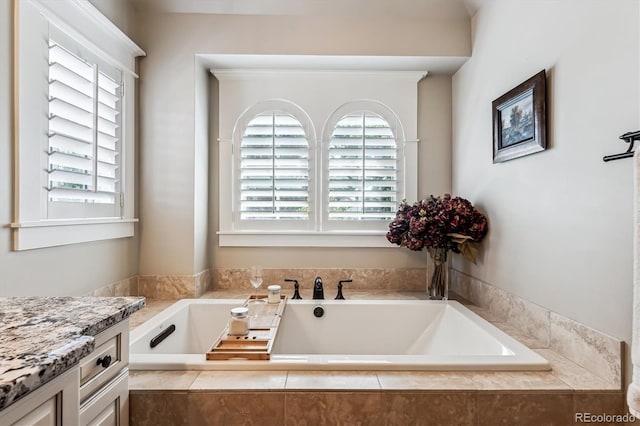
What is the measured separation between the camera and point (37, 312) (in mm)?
1022

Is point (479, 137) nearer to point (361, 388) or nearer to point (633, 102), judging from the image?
point (633, 102)

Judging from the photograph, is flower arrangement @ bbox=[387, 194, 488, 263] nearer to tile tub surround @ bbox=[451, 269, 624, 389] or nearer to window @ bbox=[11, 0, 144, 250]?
tile tub surround @ bbox=[451, 269, 624, 389]

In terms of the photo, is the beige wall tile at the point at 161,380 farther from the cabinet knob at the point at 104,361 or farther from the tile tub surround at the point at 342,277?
the tile tub surround at the point at 342,277

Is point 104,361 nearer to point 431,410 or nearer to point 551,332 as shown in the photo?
point 431,410

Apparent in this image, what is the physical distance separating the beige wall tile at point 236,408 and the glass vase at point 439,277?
4.46 feet

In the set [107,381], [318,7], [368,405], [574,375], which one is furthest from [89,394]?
[318,7]

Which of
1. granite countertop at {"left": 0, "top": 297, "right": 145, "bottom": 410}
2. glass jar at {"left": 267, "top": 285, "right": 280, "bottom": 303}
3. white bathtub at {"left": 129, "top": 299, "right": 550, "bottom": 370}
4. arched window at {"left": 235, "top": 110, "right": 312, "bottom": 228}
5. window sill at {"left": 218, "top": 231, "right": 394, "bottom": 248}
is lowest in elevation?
white bathtub at {"left": 129, "top": 299, "right": 550, "bottom": 370}

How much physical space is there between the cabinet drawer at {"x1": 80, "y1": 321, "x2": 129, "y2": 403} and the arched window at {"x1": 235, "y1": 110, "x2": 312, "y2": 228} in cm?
146

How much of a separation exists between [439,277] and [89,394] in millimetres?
1865

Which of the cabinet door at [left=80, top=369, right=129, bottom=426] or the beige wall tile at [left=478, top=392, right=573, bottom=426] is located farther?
the beige wall tile at [left=478, top=392, right=573, bottom=426]

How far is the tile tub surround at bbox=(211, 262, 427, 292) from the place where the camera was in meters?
2.53

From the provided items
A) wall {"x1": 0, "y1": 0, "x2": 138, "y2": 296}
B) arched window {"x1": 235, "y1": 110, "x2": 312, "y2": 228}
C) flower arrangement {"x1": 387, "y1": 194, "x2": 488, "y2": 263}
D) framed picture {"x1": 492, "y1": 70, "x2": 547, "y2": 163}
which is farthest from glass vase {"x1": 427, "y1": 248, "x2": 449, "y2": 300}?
wall {"x1": 0, "y1": 0, "x2": 138, "y2": 296}

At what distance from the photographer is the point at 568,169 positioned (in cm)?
139

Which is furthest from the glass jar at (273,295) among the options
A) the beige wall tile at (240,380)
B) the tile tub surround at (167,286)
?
the beige wall tile at (240,380)
